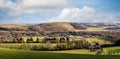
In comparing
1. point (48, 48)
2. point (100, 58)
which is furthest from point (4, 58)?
point (48, 48)

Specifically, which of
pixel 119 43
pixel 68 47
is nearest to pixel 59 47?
pixel 68 47

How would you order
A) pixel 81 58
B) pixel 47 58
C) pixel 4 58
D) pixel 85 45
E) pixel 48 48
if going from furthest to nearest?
pixel 85 45, pixel 48 48, pixel 81 58, pixel 47 58, pixel 4 58

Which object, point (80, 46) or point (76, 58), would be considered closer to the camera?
point (76, 58)

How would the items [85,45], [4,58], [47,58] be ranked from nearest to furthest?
[4,58] < [47,58] < [85,45]

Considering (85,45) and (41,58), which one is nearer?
(41,58)

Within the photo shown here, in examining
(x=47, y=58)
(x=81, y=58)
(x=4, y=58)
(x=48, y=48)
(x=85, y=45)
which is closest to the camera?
(x=4, y=58)

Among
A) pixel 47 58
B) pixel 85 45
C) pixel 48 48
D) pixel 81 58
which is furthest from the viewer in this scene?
pixel 85 45

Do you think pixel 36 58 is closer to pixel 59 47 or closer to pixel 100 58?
pixel 100 58

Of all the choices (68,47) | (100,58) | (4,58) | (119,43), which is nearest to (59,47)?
(68,47)

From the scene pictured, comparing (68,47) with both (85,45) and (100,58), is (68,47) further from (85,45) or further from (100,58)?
(100,58)
